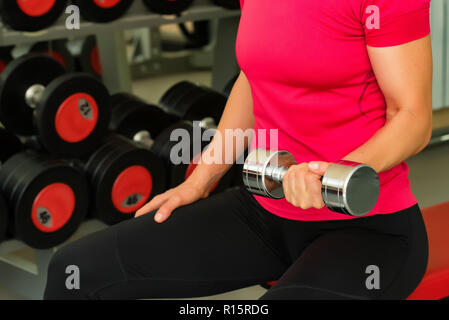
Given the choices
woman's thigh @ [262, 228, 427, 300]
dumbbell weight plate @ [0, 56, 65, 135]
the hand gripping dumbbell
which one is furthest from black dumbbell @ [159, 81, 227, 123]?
the hand gripping dumbbell

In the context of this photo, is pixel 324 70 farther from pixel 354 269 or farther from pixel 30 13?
pixel 30 13

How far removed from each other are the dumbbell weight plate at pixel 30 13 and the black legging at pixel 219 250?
101 cm

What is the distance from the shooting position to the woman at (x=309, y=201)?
88 cm

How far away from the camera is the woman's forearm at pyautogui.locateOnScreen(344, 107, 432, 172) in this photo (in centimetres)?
88

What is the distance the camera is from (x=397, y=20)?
869 mm

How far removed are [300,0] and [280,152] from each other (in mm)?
261

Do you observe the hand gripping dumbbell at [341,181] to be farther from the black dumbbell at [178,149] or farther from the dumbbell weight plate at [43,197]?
the black dumbbell at [178,149]

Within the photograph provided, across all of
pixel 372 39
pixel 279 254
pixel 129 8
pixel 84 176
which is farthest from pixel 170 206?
pixel 129 8

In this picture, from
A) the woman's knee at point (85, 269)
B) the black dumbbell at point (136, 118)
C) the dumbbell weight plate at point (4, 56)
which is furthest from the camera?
the dumbbell weight plate at point (4, 56)

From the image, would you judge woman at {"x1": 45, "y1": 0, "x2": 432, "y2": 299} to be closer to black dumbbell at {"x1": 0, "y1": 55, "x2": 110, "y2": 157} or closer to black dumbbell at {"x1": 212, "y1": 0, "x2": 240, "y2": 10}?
black dumbbell at {"x1": 0, "y1": 55, "x2": 110, "y2": 157}

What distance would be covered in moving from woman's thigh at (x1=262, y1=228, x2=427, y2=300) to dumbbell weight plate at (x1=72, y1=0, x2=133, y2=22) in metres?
1.31

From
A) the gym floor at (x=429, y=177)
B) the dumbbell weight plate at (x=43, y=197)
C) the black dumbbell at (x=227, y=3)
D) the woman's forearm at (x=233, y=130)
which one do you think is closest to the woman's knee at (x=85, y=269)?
the woman's forearm at (x=233, y=130)

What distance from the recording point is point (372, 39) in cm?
89

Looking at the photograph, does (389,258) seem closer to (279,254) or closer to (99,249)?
(279,254)
